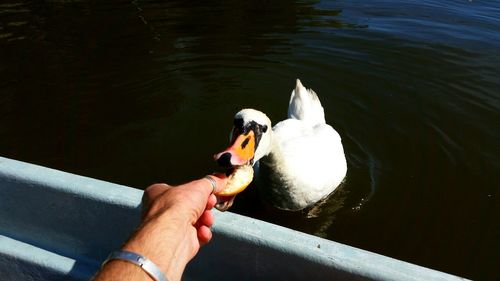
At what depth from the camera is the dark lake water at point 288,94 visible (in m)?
4.70

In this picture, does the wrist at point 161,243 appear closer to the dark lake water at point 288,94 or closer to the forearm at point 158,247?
the forearm at point 158,247

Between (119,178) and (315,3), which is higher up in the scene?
(315,3)

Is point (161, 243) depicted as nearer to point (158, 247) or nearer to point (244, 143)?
point (158, 247)

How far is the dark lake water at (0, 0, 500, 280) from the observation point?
15.4ft

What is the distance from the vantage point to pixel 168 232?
6.44 ft

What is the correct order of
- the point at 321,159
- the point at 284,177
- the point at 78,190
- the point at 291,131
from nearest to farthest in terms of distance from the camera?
the point at 78,190 < the point at 284,177 < the point at 321,159 < the point at 291,131

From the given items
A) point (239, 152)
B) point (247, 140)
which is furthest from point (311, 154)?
point (239, 152)

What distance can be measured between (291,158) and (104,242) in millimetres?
1905

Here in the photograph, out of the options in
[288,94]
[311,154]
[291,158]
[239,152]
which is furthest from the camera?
[288,94]

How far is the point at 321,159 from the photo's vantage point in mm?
4535

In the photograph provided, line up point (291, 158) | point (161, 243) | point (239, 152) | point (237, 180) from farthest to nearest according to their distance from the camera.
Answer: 1. point (291, 158)
2. point (239, 152)
3. point (237, 180)
4. point (161, 243)

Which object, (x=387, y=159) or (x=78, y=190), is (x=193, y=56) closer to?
(x=387, y=159)

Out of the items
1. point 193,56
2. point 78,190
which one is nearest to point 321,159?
point 78,190

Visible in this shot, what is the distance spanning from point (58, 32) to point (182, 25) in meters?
2.57
